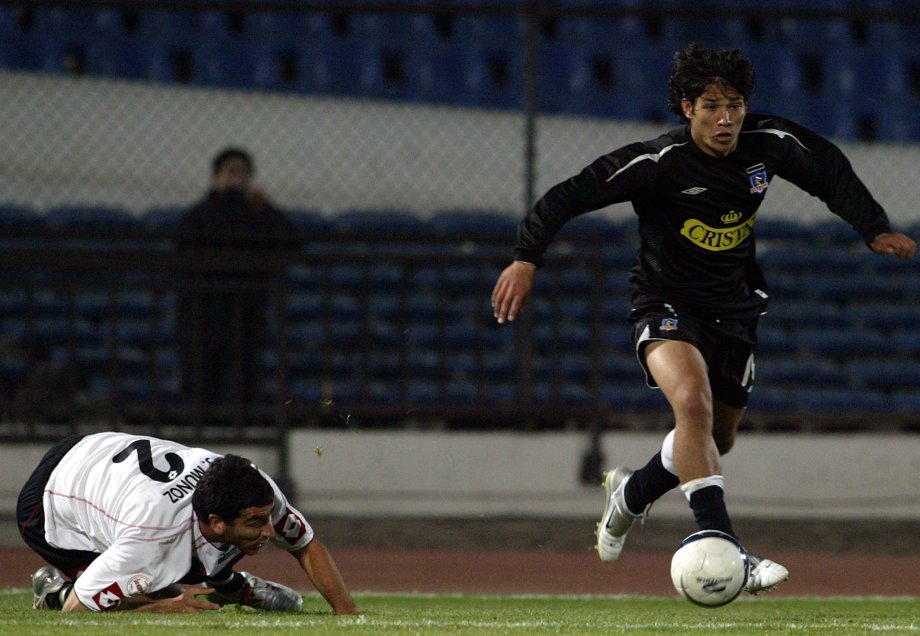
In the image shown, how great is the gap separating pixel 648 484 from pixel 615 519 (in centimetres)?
31

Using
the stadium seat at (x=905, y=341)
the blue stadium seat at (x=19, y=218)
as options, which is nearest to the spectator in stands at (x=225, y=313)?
the blue stadium seat at (x=19, y=218)

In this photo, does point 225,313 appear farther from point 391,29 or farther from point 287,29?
point 391,29

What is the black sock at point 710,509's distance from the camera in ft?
16.8

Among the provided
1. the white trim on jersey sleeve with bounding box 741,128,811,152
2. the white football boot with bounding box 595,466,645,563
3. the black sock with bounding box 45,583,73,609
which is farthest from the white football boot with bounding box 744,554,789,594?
the black sock with bounding box 45,583,73,609

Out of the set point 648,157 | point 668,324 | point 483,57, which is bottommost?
point 668,324

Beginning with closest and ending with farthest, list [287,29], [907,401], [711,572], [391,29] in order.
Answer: [711,572] < [907,401] < [287,29] < [391,29]

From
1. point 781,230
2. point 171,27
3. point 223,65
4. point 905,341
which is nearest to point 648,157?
point 905,341

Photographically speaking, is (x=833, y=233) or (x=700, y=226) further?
(x=833, y=233)

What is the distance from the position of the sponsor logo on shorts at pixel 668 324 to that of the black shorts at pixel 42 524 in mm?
2512

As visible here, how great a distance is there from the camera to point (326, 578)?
5.71 meters

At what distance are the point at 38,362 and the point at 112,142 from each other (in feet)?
16.6

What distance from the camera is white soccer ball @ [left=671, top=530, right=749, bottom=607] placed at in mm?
4844

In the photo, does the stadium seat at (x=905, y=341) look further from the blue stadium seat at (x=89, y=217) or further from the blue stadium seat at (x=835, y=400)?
the blue stadium seat at (x=89, y=217)

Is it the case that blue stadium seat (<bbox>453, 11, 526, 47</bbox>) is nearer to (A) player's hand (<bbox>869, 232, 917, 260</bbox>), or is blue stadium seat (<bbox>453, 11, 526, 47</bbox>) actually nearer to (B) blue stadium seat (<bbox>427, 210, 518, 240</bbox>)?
(B) blue stadium seat (<bbox>427, 210, 518, 240</bbox>)
